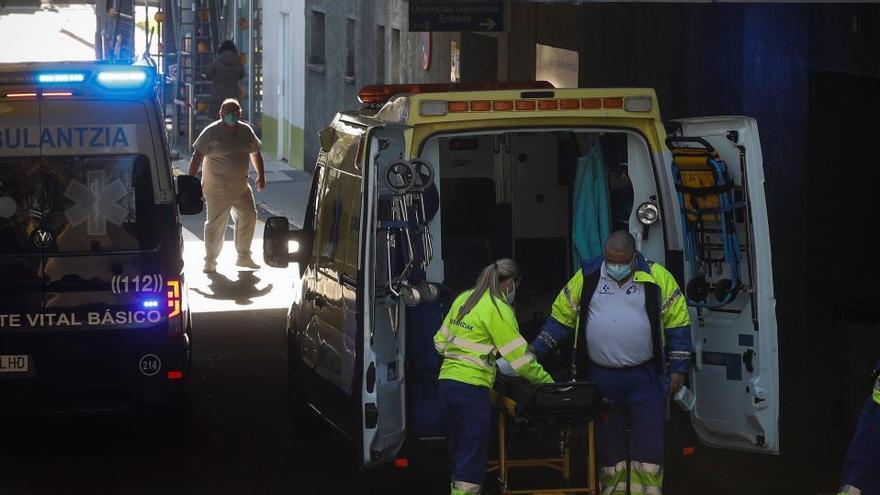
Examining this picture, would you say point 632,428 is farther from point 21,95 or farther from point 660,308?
point 21,95

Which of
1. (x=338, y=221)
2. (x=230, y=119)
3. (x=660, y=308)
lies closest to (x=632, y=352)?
(x=660, y=308)

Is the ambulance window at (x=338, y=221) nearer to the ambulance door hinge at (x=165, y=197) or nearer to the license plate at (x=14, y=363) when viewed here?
the ambulance door hinge at (x=165, y=197)

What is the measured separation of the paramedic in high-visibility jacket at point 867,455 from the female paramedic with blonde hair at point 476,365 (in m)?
1.64

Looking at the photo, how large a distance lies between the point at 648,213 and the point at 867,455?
6.41ft

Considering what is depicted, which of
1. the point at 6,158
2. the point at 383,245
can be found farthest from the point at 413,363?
the point at 6,158

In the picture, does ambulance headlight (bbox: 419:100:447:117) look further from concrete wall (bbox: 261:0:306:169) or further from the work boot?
concrete wall (bbox: 261:0:306:169)

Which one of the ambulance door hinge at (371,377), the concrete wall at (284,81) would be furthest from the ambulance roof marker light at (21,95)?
the concrete wall at (284,81)

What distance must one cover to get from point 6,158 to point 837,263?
230 inches

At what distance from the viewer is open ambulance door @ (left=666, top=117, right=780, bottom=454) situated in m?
8.32

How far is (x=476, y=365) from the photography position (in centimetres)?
818

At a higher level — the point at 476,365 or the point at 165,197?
the point at 165,197

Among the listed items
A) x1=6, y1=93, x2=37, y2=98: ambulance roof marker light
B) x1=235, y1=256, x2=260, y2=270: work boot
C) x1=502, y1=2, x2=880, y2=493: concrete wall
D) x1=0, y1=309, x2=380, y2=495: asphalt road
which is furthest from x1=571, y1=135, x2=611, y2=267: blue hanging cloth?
x1=235, y1=256, x2=260, y2=270: work boot

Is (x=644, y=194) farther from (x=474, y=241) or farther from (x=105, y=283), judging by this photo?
(x=105, y=283)

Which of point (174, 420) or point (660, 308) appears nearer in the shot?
point (660, 308)
